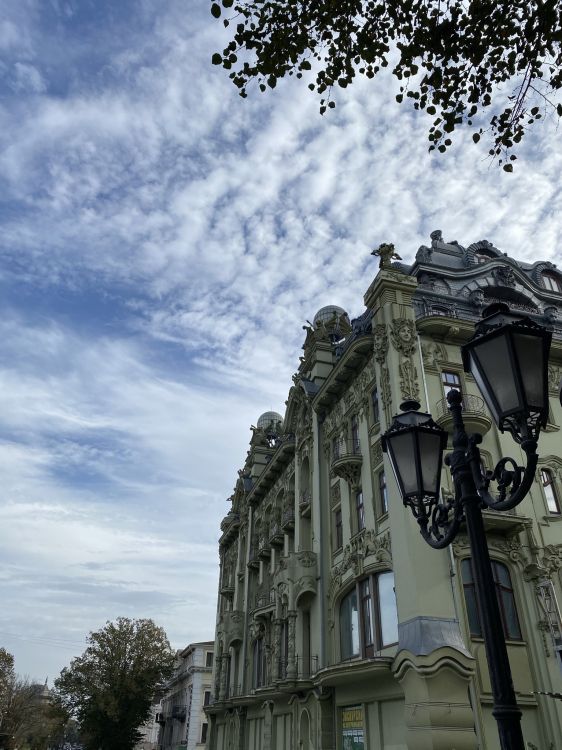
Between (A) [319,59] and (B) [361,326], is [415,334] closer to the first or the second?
(B) [361,326]

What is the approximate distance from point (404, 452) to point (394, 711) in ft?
39.1

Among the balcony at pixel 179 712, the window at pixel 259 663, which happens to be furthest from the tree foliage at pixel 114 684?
the window at pixel 259 663

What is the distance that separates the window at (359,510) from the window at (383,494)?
126 cm

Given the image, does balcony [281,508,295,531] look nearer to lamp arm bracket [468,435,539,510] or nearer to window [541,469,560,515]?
window [541,469,560,515]

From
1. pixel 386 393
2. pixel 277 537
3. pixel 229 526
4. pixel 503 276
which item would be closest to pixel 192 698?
pixel 229 526

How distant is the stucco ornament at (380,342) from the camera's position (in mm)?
19422

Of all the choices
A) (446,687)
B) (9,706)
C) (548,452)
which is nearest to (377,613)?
(446,687)

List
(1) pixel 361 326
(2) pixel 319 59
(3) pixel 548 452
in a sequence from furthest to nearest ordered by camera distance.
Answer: (1) pixel 361 326 → (3) pixel 548 452 → (2) pixel 319 59

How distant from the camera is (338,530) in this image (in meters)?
21.9

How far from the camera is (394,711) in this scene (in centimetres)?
1547

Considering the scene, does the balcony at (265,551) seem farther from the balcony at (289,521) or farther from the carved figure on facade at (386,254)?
the carved figure on facade at (386,254)

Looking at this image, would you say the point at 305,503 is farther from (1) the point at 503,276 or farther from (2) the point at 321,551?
(1) the point at 503,276

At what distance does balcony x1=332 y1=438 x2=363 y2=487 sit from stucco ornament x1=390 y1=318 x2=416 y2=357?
4053mm

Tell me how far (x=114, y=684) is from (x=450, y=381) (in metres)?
40.5
